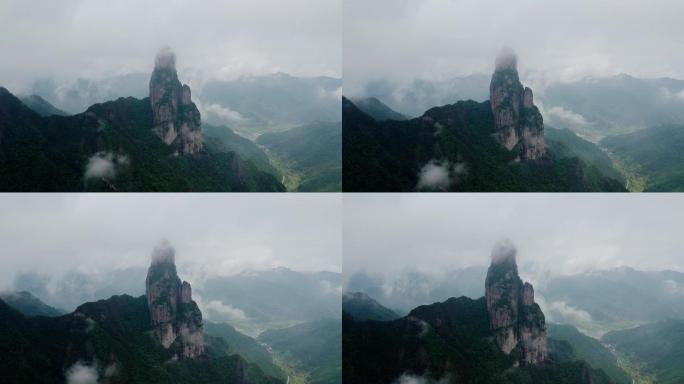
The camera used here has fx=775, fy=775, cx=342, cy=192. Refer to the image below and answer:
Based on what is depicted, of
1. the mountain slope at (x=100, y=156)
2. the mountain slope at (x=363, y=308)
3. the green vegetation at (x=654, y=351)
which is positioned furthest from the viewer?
the mountain slope at (x=363, y=308)

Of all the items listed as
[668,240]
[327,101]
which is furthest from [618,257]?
[327,101]

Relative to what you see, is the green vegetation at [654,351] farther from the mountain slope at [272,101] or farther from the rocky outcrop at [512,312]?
the mountain slope at [272,101]

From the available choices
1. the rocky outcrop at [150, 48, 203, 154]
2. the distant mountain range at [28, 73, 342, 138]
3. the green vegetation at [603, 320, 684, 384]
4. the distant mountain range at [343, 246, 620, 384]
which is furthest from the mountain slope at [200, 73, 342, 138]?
the green vegetation at [603, 320, 684, 384]

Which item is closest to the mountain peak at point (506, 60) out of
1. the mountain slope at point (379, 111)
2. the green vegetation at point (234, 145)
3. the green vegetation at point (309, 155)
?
the mountain slope at point (379, 111)

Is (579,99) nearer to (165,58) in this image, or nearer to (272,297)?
(272,297)

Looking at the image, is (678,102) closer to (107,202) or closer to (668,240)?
(668,240)

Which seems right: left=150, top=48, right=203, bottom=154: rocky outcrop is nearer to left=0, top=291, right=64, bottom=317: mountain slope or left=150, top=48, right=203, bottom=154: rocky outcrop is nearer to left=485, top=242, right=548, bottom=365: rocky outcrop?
left=0, top=291, right=64, bottom=317: mountain slope

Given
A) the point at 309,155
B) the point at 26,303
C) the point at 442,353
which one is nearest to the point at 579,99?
the point at 309,155
